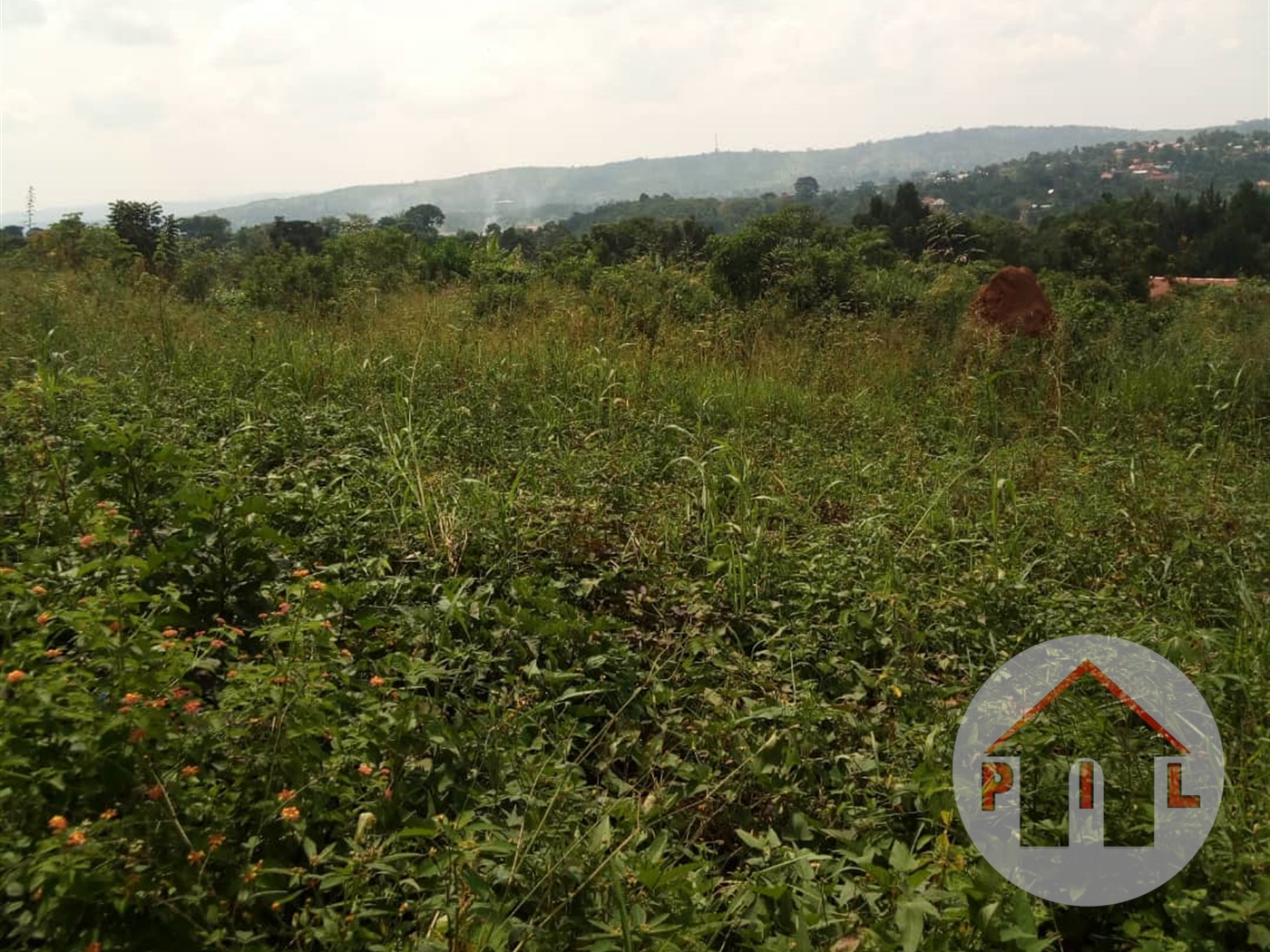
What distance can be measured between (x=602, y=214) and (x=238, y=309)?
104ft

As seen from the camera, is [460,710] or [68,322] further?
[68,322]

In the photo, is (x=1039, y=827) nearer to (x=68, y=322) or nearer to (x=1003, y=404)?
(x=1003, y=404)

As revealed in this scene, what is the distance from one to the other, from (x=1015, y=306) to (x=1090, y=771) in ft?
19.1

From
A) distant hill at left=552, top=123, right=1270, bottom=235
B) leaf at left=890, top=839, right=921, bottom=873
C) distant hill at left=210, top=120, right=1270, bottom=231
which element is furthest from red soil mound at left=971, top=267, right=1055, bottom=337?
distant hill at left=210, top=120, right=1270, bottom=231

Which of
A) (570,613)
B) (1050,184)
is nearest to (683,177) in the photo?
(1050,184)

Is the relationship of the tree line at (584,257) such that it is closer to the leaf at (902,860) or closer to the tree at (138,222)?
the tree at (138,222)

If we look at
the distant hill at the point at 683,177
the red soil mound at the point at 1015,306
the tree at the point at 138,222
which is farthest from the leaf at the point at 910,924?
the distant hill at the point at 683,177

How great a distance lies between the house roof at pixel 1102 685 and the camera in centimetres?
201

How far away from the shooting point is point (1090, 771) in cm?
191

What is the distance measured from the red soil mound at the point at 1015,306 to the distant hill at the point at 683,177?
29.8 m

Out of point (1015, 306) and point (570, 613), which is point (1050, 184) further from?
point (570, 613)

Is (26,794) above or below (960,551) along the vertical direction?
above

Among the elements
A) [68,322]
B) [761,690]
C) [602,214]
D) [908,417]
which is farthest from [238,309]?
[602,214]

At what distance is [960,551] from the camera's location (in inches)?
133
